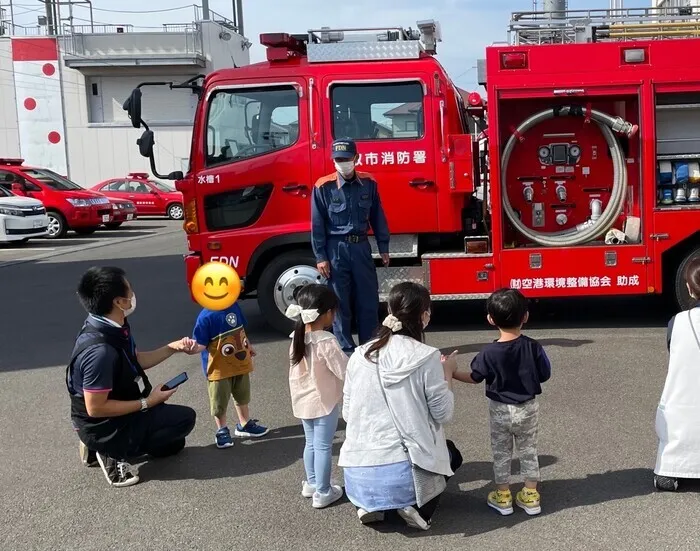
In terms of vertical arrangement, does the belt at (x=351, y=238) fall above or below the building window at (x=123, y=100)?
below

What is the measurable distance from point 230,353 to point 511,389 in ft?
6.29

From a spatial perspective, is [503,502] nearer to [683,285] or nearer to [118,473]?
[118,473]

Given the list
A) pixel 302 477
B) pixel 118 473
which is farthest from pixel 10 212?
pixel 302 477

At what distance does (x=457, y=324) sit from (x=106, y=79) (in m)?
31.9

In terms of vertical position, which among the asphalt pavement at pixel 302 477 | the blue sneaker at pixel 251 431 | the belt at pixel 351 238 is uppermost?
the belt at pixel 351 238

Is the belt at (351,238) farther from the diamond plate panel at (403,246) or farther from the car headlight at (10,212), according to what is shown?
the car headlight at (10,212)

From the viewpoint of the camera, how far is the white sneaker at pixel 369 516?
3973 mm

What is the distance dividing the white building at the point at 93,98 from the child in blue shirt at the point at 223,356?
3222cm

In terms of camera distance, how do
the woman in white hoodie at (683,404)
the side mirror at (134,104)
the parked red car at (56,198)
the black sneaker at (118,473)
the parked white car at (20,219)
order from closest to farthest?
the woman in white hoodie at (683,404), the black sneaker at (118,473), the side mirror at (134,104), the parked white car at (20,219), the parked red car at (56,198)

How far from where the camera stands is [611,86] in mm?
7730

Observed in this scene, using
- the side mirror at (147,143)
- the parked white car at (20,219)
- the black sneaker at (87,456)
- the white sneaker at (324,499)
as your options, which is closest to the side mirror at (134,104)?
the side mirror at (147,143)

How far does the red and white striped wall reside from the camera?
36.8m

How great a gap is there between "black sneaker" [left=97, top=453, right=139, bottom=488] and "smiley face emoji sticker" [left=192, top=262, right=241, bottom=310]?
40.5 inches

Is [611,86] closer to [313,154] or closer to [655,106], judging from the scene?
[655,106]
